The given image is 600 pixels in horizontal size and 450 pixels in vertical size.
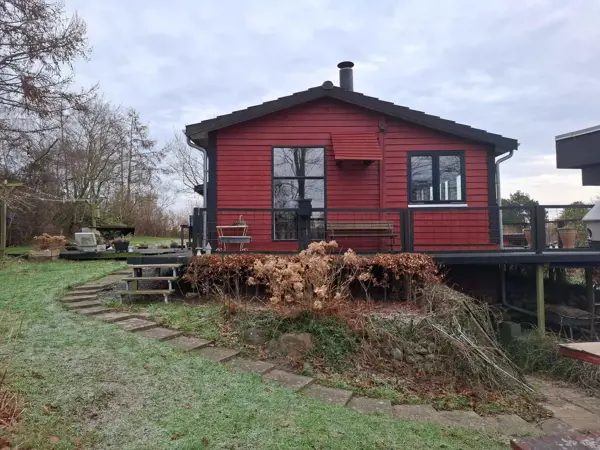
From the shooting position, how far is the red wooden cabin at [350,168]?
8250 mm

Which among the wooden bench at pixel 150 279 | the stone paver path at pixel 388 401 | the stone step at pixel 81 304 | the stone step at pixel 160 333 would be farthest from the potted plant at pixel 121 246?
the stone step at pixel 160 333

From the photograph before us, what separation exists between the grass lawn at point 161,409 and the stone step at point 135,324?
42 centimetres

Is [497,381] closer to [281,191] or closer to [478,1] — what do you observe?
[281,191]

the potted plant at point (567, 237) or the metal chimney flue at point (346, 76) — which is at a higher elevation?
the metal chimney flue at point (346, 76)

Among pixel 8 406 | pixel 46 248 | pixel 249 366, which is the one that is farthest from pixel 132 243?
pixel 8 406

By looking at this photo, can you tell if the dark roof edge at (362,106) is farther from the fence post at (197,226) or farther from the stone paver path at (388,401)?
the stone paver path at (388,401)

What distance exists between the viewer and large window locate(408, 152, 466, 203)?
8.47 m

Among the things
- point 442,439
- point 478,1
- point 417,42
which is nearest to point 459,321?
point 442,439

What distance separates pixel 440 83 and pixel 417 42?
274 centimetres

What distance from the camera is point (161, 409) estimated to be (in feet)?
9.82

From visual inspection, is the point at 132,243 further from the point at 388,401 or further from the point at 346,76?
the point at 388,401

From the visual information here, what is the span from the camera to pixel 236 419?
294 cm

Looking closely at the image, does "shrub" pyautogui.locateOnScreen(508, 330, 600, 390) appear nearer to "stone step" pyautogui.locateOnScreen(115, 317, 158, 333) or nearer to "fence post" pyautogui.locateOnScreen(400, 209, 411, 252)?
"fence post" pyautogui.locateOnScreen(400, 209, 411, 252)

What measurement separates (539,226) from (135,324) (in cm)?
684
